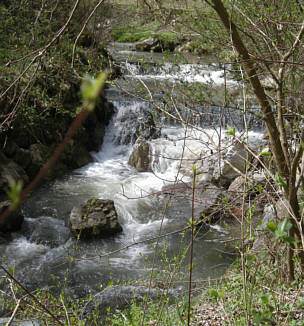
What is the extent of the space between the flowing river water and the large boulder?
0.18 meters

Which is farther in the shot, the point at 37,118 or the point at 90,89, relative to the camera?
the point at 37,118

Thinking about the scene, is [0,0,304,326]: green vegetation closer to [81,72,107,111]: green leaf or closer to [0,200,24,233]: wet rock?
[81,72,107,111]: green leaf

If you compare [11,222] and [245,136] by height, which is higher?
[245,136]

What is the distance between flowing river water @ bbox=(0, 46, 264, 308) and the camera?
17.7 ft

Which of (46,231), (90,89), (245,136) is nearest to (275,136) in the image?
(245,136)

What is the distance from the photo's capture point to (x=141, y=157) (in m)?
10.0

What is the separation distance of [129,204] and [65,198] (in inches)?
56.7

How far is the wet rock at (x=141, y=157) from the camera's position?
9.98m

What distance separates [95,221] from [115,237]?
487 mm

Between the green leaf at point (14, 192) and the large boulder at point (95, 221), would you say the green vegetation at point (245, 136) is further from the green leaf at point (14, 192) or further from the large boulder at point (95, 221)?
the large boulder at point (95, 221)

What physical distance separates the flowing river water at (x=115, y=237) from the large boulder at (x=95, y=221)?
0.58 ft

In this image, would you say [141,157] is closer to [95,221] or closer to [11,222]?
[95,221]

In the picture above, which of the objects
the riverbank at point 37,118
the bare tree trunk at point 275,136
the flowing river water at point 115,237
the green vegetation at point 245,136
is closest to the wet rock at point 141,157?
the flowing river water at point 115,237

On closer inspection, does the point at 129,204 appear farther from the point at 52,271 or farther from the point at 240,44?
the point at 240,44
